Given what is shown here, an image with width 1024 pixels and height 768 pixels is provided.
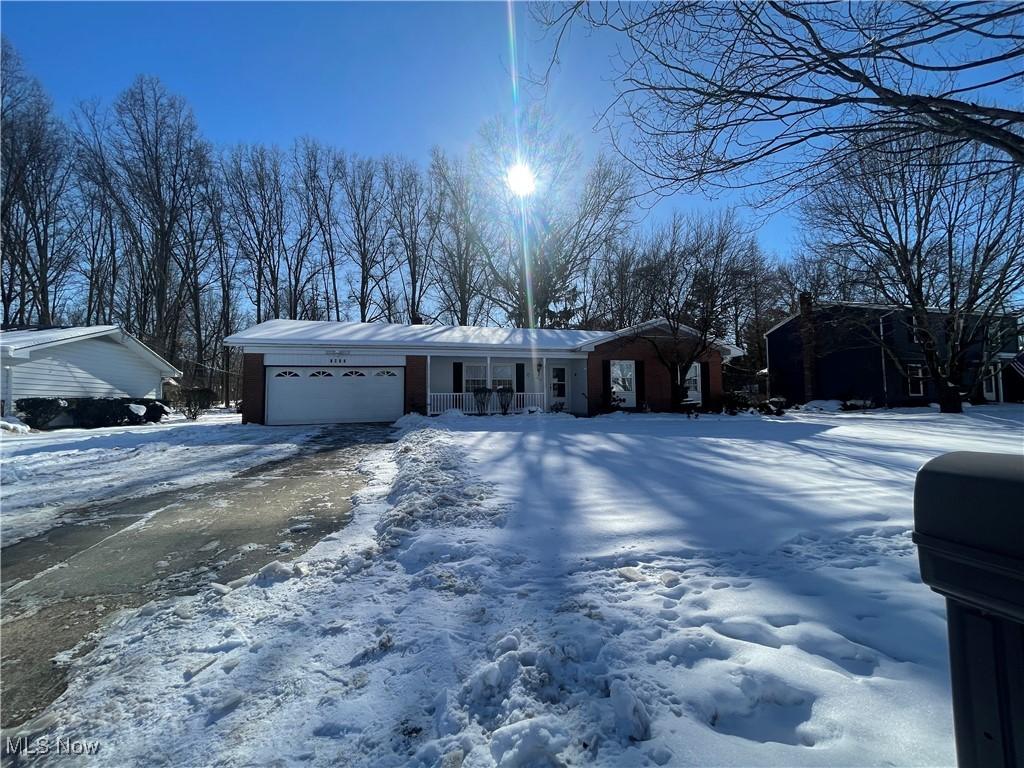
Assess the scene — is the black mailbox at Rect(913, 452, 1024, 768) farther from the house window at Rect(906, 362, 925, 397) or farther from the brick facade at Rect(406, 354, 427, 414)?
the house window at Rect(906, 362, 925, 397)

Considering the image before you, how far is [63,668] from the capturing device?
2371 mm

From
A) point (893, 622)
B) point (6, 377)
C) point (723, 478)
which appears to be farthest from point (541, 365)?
point (6, 377)

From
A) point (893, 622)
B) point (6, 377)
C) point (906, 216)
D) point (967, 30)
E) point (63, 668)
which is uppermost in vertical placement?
point (906, 216)

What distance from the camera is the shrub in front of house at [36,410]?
14438 mm

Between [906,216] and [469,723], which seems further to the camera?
[906,216]

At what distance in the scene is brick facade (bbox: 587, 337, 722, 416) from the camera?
59.9ft

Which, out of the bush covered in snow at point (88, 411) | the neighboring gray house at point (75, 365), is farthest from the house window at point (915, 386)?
the neighboring gray house at point (75, 365)

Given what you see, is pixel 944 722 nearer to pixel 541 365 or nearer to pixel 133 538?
pixel 133 538

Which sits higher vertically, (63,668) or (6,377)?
(6,377)

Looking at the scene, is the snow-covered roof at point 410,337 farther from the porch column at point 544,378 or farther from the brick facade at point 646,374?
the porch column at point 544,378

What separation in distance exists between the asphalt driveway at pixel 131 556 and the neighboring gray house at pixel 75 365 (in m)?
14.5

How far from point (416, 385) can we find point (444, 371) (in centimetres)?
164

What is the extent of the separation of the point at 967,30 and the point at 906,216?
61.1 feet

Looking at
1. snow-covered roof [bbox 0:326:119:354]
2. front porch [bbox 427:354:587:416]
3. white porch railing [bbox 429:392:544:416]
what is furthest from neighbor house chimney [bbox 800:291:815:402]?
snow-covered roof [bbox 0:326:119:354]
